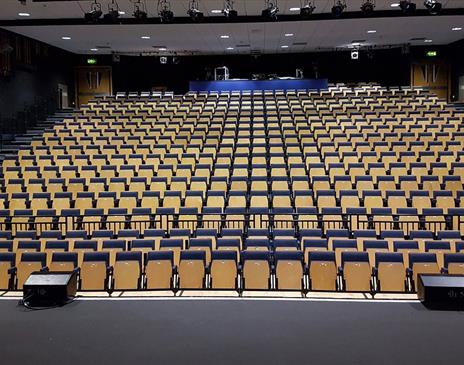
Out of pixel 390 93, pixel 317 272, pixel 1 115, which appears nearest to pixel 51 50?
pixel 1 115

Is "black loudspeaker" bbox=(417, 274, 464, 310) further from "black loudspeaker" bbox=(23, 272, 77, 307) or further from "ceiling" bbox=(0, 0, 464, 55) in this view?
"ceiling" bbox=(0, 0, 464, 55)

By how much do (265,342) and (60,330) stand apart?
4.32ft

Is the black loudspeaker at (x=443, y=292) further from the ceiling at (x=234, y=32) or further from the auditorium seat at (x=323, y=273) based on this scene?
the ceiling at (x=234, y=32)

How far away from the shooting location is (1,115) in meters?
13.5

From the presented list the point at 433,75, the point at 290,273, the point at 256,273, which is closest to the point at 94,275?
the point at 256,273

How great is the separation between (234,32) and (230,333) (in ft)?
41.3

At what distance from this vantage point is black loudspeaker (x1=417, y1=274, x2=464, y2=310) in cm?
362

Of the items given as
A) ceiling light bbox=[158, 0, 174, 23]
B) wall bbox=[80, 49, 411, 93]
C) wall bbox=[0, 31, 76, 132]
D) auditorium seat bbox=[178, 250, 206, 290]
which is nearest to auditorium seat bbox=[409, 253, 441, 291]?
auditorium seat bbox=[178, 250, 206, 290]

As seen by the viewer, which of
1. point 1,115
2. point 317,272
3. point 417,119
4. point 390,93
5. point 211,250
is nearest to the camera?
point 317,272

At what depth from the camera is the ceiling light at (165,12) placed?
10.2m

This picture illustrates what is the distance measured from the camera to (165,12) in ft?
33.4

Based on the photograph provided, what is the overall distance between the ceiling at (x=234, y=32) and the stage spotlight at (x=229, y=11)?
0.17 m

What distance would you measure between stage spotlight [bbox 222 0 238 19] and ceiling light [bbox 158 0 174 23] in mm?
1076

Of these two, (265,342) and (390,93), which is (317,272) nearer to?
(265,342)
